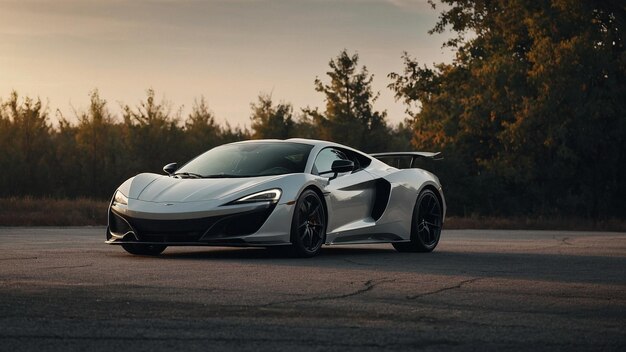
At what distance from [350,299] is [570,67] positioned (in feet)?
118

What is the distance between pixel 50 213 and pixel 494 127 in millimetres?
25969

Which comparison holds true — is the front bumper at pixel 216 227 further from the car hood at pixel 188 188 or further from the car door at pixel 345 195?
the car door at pixel 345 195

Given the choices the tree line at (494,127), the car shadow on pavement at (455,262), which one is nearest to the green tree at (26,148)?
the tree line at (494,127)

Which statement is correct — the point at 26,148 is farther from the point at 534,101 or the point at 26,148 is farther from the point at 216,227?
the point at 216,227

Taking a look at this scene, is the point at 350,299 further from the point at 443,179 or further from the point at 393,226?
the point at 443,179

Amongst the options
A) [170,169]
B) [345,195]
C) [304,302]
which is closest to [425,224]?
[345,195]

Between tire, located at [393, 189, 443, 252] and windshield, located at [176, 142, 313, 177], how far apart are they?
69.0 inches

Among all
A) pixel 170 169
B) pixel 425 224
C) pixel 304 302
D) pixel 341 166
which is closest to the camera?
pixel 304 302

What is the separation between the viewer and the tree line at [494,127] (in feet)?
139

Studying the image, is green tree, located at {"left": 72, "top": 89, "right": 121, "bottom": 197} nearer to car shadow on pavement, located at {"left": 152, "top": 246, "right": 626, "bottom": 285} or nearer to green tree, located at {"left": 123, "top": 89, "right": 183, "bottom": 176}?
green tree, located at {"left": 123, "top": 89, "right": 183, "bottom": 176}

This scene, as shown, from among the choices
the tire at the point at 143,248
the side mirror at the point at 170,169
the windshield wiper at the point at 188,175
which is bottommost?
the tire at the point at 143,248

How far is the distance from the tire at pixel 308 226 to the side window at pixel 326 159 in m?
0.55

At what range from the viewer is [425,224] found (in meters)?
13.6

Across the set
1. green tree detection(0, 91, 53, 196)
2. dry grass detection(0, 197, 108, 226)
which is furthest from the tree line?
dry grass detection(0, 197, 108, 226)
